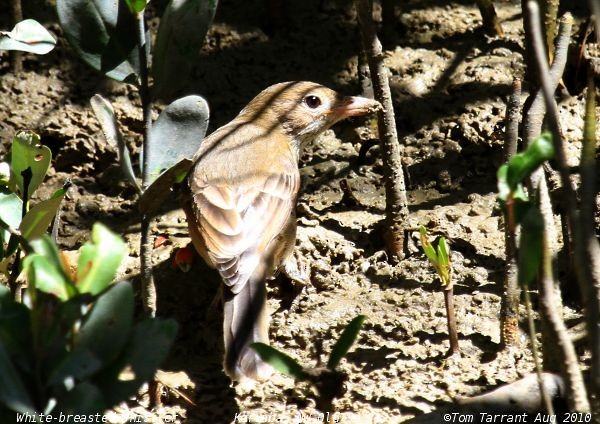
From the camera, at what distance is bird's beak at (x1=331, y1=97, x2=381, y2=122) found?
521 cm

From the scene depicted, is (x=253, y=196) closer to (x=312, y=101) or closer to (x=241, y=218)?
(x=241, y=218)

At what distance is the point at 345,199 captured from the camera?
201 inches

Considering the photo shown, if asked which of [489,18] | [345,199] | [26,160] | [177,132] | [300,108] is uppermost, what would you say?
[489,18]

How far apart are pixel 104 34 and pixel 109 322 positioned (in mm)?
1508

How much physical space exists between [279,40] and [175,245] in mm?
1846

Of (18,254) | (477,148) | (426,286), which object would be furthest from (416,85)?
(18,254)

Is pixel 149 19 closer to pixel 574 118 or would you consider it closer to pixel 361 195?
pixel 361 195

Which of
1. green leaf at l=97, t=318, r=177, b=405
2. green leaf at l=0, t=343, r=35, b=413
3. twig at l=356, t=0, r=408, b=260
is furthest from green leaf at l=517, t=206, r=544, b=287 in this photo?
twig at l=356, t=0, r=408, b=260

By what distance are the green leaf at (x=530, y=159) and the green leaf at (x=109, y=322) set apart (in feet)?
3.32

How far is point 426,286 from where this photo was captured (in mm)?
4441

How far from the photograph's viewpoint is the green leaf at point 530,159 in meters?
2.31

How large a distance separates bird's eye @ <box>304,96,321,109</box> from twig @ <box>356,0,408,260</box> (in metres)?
1.11

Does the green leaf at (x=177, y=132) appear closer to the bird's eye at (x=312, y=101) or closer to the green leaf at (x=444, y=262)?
the green leaf at (x=444, y=262)

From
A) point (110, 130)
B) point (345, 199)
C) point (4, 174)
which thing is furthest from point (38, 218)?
point (345, 199)
